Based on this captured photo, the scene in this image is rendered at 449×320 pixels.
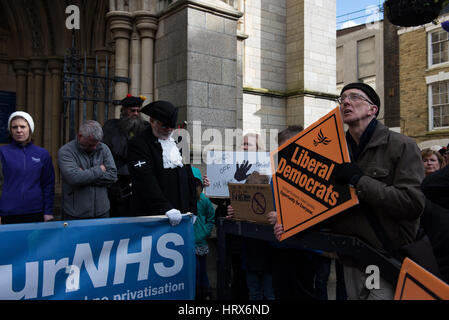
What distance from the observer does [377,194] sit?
6.39ft

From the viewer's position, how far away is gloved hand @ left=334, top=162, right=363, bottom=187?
2.04 meters

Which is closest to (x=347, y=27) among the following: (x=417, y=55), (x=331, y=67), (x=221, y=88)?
(x=417, y=55)

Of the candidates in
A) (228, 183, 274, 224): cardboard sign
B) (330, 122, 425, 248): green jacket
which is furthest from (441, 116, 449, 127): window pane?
(330, 122, 425, 248): green jacket

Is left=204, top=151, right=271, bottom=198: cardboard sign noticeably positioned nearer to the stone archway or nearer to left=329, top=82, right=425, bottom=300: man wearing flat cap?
left=329, top=82, right=425, bottom=300: man wearing flat cap

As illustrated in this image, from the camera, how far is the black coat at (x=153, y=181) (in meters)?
3.08

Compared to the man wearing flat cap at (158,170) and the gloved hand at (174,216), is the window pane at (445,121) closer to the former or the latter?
the man wearing flat cap at (158,170)

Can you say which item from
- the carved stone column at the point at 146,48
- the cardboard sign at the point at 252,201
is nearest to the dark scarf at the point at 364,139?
the cardboard sign at the point at 252,201

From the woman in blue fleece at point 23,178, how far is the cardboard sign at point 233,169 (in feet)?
5.82

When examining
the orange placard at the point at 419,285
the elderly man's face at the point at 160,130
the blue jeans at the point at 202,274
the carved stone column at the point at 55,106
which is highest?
the carved stone column at the point at 55,106

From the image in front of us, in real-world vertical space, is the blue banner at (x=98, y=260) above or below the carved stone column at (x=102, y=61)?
below

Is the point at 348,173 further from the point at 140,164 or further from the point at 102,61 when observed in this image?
the point at 102,61

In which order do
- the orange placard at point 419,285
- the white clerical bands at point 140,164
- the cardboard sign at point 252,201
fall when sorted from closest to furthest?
the orange placard at point 419,285 < the cardboard sign at point 252,201 < the white clerical bands at point 140,164

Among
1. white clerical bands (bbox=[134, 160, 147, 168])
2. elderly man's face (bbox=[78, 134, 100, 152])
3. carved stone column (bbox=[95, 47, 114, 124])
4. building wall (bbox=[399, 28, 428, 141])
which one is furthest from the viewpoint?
building wall (bbox=[399, 28, 428, 141])

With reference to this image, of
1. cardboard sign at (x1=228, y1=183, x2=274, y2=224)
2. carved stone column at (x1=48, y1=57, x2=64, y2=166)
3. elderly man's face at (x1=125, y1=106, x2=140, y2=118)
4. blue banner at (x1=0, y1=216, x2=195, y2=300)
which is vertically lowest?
blue banner at (x1=0, y1=216, x2=195, y2=300)
